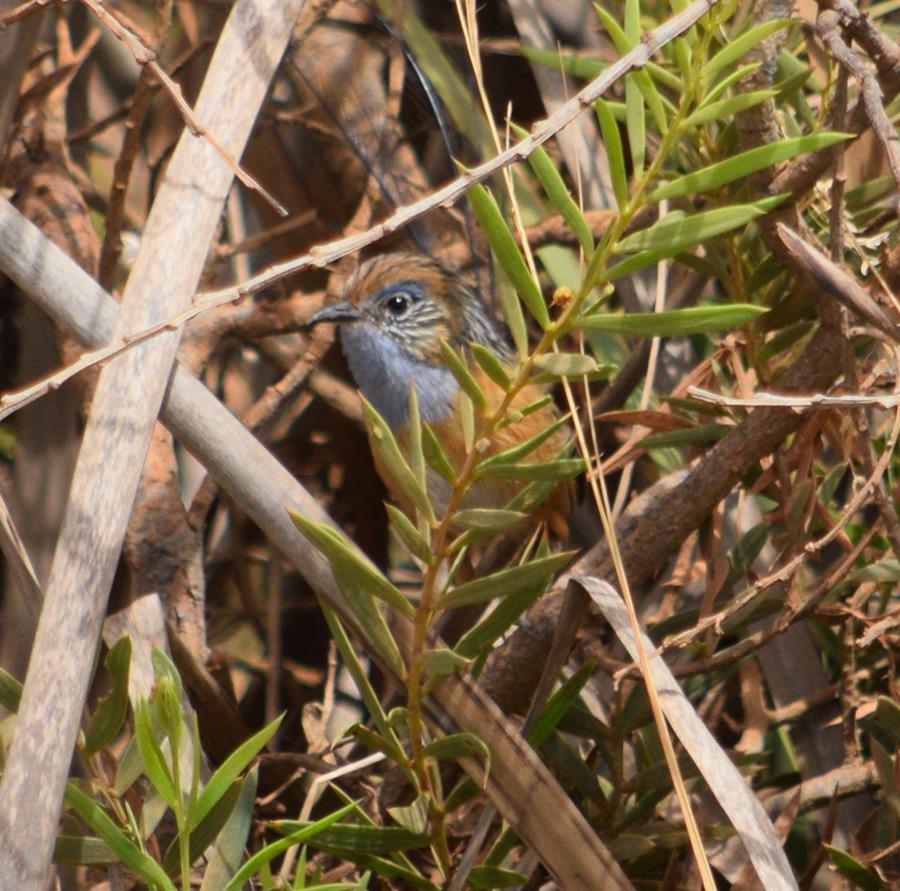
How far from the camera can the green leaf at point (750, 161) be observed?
1.14 metres

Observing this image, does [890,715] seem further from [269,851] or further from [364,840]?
[269,851]

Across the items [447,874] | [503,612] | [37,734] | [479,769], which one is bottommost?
[447,874]

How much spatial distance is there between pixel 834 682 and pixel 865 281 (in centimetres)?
72

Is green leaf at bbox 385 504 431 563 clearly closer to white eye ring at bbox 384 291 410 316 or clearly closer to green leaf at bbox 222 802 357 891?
green leaf at bbox 222 802 357 891

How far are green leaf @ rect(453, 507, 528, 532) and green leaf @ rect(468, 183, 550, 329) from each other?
Result: 0.53 ft

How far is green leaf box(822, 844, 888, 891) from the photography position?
1.45 metres

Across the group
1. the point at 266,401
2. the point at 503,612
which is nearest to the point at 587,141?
the point at 266,401

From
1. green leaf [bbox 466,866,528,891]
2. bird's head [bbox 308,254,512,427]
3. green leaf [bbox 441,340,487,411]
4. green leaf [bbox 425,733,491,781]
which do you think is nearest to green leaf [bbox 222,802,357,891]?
green leaf [bbox 425,733,491,781]

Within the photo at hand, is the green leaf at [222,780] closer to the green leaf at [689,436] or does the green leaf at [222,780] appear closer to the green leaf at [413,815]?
the green leaf at [413,815]

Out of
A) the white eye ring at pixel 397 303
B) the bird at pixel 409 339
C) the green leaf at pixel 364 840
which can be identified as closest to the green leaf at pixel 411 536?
the green leaf at pixel 364 840

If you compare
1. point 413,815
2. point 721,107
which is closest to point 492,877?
point 413,815

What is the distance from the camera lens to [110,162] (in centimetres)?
287

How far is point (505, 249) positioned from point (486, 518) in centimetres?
23

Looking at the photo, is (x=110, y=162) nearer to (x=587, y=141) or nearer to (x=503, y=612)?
(x=587, y=141)
